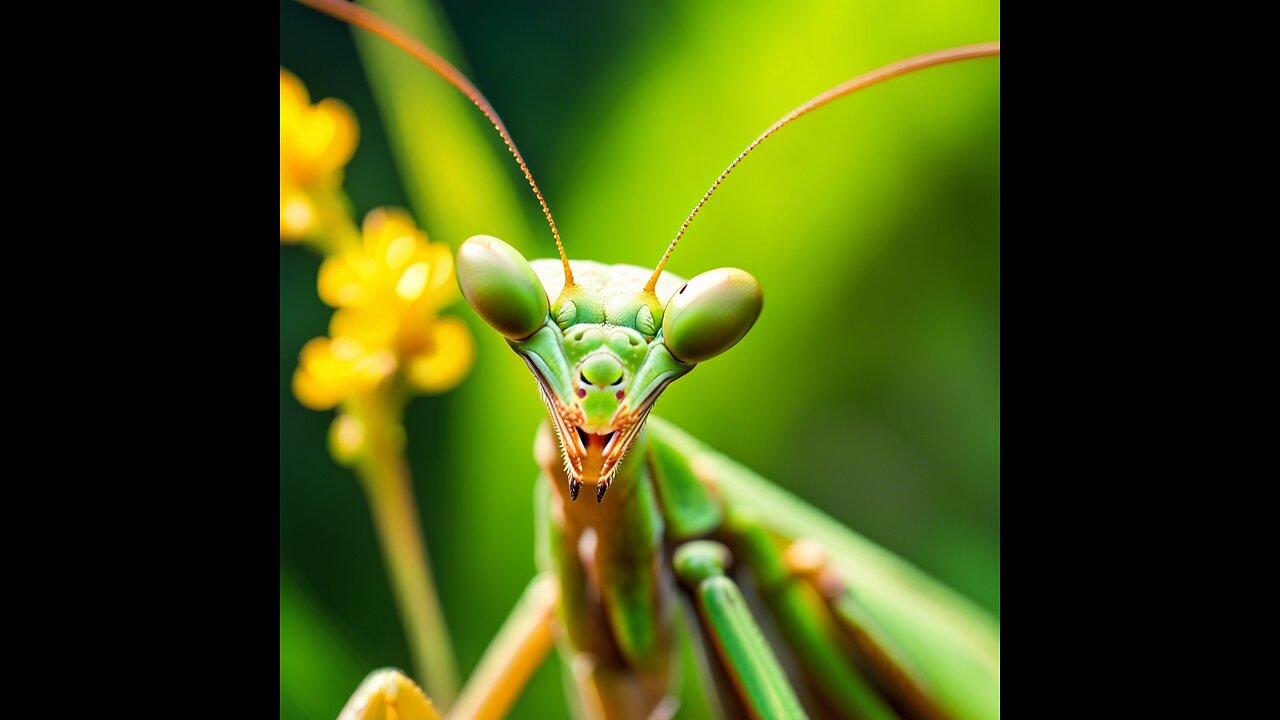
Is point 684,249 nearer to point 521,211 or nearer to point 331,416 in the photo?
point 521,211

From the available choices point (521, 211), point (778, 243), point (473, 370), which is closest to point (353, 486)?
point (473, 370)

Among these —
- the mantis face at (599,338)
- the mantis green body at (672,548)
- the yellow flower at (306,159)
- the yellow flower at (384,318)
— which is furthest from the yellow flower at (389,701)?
the yellow flower at (306,159)

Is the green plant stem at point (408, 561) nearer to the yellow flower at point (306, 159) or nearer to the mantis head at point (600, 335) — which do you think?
the yellow flower at point (306, 159)

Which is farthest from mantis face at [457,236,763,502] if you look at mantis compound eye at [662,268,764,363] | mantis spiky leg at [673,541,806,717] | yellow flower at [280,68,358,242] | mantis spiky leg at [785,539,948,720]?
yellow flower at [280,68,358,242]

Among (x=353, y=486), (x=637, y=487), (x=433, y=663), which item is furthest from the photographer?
(x=353, y=486)

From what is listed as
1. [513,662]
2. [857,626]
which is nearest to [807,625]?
[857,626]

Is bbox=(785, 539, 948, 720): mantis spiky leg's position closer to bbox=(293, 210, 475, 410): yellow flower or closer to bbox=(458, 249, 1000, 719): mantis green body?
bbox=(458, 249, 1000, 719): mantis green body
